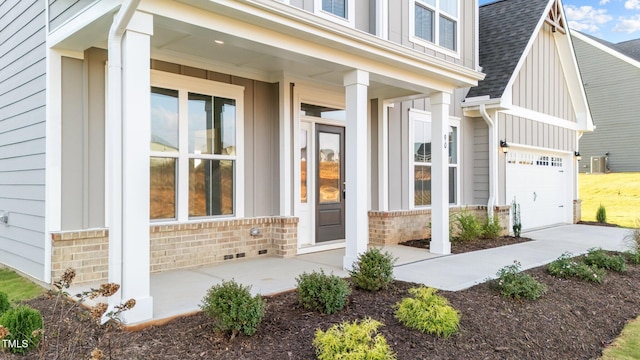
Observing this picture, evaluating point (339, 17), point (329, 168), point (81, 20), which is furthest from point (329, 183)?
point (81, 20)

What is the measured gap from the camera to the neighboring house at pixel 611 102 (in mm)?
18266

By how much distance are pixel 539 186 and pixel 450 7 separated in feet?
21.5

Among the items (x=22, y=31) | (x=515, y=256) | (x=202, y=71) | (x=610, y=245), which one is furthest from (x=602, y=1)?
(x=22, y=31)

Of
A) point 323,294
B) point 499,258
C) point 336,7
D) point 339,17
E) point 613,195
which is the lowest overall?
point 499,258

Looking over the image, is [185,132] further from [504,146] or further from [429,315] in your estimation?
[504,146]

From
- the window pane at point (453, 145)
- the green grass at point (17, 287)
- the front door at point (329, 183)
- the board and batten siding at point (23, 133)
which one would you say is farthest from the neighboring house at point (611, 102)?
the green grass at point (17, 287)

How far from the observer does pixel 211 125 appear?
6227 mm

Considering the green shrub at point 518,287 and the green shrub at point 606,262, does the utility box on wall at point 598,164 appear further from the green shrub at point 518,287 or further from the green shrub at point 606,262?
the green shrub at point 518,287

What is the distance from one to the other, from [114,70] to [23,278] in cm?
343

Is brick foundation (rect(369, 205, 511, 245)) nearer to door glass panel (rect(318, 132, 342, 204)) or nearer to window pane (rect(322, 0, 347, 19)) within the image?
door glass panel (rect(318, 132, 342, 204))

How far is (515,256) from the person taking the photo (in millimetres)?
7297

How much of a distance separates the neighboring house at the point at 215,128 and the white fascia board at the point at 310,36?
19mm

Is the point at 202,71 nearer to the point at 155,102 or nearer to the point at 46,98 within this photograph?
the point at 155,102

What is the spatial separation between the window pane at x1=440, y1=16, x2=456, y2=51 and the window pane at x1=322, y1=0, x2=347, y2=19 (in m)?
2.50
